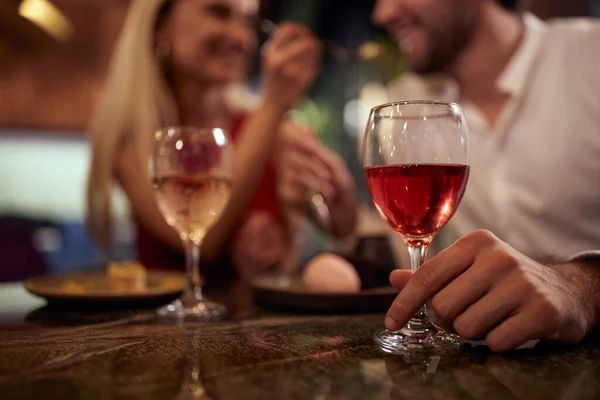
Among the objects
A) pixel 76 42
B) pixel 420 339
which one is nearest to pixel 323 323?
pixel 420 339

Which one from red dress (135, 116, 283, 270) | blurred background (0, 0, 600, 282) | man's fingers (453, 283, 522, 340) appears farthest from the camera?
blurred background (0, 0, 600, 282)

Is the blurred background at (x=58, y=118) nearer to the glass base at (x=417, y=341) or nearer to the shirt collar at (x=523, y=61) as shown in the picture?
the shirt collar at (x=523, y=61)

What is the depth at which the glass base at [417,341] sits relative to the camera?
547mm

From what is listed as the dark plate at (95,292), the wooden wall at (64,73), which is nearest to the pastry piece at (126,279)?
the dark plate at (95,292)

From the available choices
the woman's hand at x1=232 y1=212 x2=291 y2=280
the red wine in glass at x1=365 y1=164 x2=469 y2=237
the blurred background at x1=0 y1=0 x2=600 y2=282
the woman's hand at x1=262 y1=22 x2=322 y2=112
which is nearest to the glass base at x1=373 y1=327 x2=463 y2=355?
the red wine in glass at x1=365 y1=164 x2=469 y2=237

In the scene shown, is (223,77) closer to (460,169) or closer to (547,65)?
(547,65)

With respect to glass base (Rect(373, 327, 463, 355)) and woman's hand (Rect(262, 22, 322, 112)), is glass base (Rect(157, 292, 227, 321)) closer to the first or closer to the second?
glass base (Rect(373, 327, 463, 355))

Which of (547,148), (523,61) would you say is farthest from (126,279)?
(523,61)

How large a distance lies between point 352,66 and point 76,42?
Result: 7.23 feet

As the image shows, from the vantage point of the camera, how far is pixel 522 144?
1.60 meters

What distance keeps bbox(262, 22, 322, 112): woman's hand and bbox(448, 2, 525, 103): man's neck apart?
714 millimetres

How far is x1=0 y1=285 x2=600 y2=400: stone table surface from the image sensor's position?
0.41 metres

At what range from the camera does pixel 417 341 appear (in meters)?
0.57

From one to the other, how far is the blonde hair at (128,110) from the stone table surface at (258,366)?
928mm
